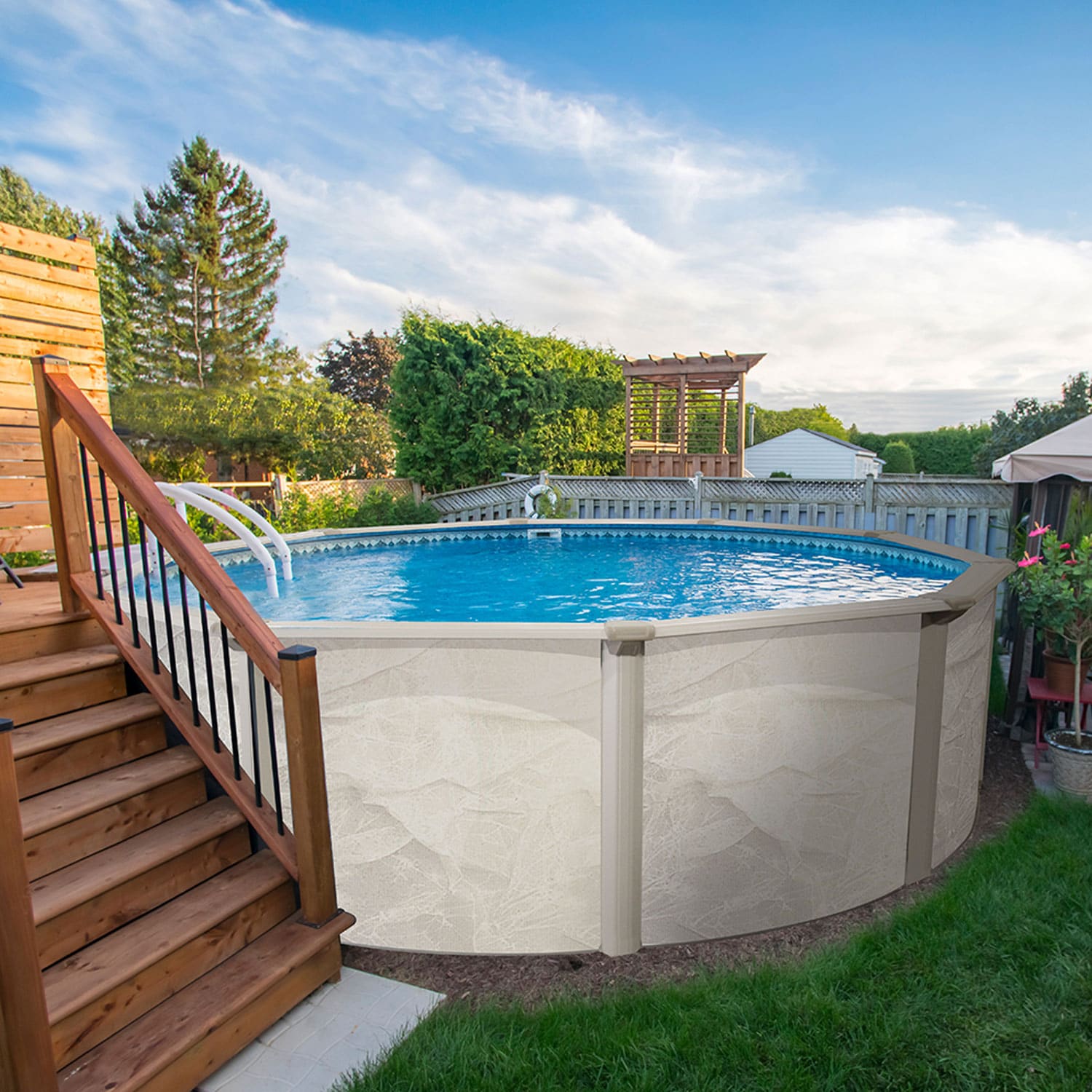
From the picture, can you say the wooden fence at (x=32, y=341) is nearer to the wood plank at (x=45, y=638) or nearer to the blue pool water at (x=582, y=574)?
the blue pool water at (x=582, y=574)

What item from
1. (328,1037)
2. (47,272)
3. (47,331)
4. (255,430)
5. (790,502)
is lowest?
(328,1037)

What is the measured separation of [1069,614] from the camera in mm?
3830

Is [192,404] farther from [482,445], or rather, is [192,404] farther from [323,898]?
[323,898]

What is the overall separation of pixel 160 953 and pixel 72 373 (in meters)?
4.67

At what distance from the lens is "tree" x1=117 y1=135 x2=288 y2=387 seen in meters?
21.7

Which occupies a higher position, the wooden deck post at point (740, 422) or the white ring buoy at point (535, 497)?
the wooden deck post at point (740, 422)

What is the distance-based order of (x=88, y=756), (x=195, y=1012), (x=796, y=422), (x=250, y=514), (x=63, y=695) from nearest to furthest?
1. (x=195, y=1012)
2. (x=88, y=756)
3. (x=63, y=695)
4. (x=250, y=514)
5. (x=796, y=422)

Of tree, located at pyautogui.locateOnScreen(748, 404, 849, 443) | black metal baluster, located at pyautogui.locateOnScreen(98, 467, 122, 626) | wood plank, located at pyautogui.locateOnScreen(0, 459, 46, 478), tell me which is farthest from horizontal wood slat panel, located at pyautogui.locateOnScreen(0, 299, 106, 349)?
tree, located at pyautogui.locateOnScreen(748, 404, 849, 443)

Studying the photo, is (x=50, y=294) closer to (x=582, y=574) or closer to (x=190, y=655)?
(x=190, y=655)

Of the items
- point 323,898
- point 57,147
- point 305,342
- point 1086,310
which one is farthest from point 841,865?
point 57,147

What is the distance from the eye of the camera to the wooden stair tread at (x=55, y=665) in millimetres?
2416

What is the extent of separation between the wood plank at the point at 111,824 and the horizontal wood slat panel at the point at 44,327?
383 cm

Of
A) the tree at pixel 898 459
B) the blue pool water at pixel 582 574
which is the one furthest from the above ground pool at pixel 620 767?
the tree at pixel 898 459

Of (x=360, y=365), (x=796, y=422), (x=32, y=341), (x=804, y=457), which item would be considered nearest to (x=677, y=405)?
(x=32, y=341)
